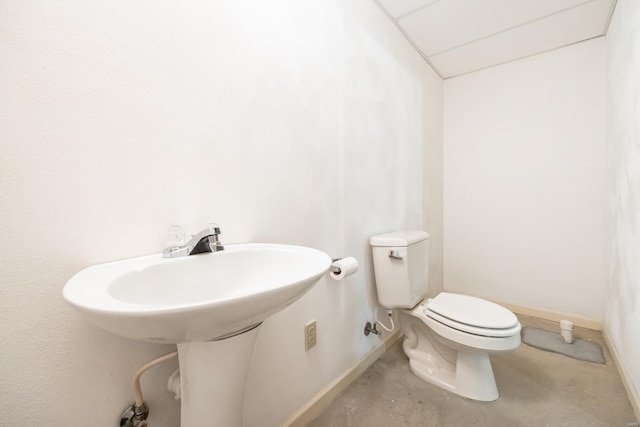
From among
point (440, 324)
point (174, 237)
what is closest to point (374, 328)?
point (440, 324)

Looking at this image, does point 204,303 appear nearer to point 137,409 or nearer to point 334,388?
point 137,409

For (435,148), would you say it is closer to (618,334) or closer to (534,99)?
(534,99)

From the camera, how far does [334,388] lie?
121 centimetres

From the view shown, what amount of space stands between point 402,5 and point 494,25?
669 millimetres

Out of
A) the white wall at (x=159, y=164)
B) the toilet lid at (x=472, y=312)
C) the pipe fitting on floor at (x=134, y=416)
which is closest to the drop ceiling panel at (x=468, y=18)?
the white wall at (x=159, y=164)

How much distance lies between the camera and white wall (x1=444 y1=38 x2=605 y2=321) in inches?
73.1

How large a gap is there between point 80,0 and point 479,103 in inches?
102

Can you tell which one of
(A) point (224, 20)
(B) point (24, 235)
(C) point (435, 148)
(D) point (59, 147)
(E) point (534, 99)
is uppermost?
(E) point (534, 99)

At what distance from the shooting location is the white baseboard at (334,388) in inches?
41.3

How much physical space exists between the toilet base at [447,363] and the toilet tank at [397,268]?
170mm

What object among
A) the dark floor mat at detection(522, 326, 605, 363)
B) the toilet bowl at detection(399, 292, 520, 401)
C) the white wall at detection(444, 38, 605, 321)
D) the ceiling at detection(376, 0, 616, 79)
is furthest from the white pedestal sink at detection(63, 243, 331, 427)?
the white wall at detection(444, 38, 605, 321)

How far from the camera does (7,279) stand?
481 millimetres

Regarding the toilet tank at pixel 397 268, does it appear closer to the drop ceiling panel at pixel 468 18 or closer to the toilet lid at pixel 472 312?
the toilet lid at pixel 472 312

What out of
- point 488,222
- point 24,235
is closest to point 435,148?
point 488,222
